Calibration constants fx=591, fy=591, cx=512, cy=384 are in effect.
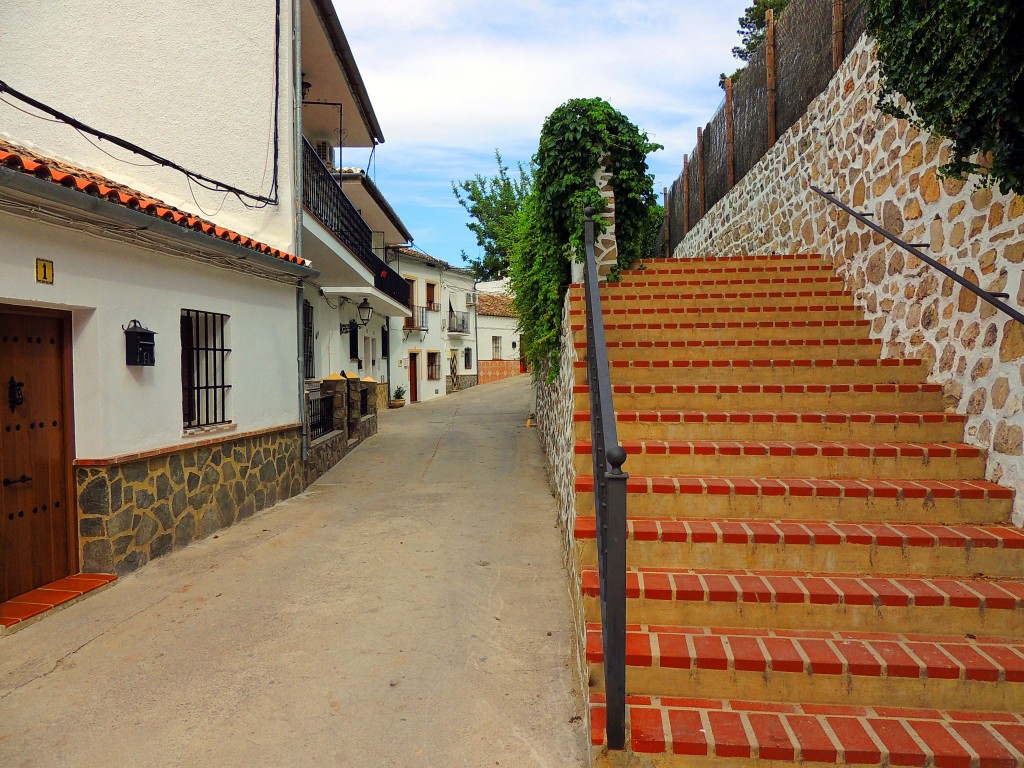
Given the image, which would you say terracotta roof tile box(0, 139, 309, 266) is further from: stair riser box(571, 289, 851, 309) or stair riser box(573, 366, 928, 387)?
stair riser box(573, 366, 928, 387)

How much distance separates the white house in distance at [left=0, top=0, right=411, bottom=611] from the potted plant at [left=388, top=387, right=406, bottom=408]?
32.4ft

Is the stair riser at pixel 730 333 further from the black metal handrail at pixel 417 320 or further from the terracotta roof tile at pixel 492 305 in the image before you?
the terracotta roof tile at pixel 492 305

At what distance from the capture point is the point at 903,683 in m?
2.40

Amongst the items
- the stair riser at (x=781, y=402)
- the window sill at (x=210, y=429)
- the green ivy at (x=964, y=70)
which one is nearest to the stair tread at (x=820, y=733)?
the stair riser at (x=781, y=402)

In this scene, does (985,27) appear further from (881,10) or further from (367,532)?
(367,532)

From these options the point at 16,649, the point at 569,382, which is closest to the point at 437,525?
the point at 569,382

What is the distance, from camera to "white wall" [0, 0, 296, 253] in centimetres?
713

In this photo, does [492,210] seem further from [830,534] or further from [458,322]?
[830,534]

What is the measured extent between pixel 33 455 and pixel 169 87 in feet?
17.3

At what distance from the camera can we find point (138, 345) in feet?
15.2

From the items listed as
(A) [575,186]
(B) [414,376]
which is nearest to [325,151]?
(A) [575,186]

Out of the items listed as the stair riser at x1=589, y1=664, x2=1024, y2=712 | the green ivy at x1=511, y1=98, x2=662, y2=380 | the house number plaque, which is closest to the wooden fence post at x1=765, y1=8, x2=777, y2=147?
the green ivy at x1=511, y1=98, x2=662, y2=380

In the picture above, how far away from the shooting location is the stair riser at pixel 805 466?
341 centimetres

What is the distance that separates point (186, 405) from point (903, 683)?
5794 mm
